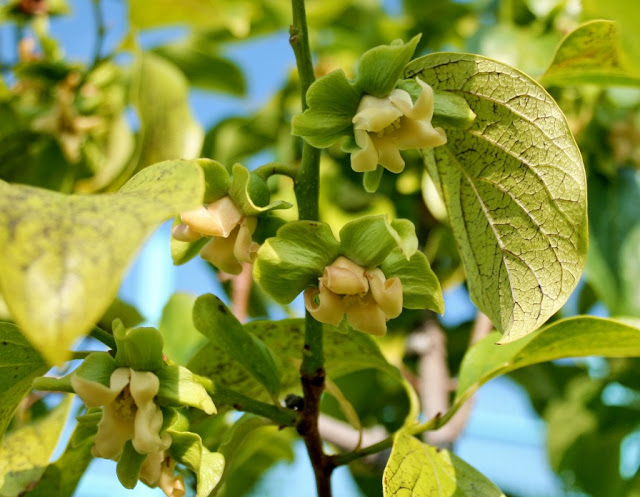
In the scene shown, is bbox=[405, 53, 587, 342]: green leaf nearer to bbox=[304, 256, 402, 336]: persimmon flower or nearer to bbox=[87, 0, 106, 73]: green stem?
bbox=[304, 256, 402, 336]: persimmon flower

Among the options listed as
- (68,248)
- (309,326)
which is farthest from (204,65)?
(68,248)

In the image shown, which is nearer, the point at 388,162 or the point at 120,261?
the point at 120,261

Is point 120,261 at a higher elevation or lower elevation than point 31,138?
higher

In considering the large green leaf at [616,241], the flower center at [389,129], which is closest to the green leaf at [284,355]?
the flower center at [389,129]

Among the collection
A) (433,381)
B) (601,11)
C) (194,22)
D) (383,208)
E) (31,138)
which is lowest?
(433,381)

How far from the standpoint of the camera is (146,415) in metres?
0.52

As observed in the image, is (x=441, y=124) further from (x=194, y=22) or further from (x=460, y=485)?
(x=194, y=22)

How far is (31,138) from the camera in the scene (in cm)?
125

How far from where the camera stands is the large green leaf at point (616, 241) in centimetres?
108

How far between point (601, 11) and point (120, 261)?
34 centimetres

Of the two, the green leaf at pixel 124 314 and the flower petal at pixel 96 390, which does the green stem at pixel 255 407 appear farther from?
the green leaf at pixel 124 314

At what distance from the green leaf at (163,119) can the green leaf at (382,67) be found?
47cm

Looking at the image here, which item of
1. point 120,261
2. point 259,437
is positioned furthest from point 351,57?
point 120,261

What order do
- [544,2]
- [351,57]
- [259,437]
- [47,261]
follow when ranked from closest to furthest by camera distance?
[47,261] < [259,437] < [544,2] < [351,57]
